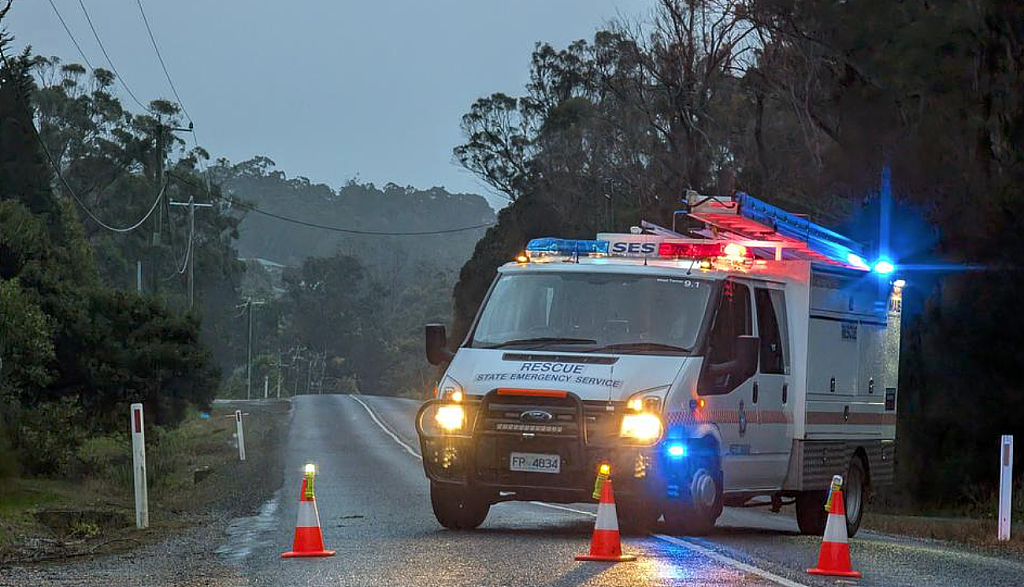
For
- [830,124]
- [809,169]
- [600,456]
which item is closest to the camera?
[600,456]

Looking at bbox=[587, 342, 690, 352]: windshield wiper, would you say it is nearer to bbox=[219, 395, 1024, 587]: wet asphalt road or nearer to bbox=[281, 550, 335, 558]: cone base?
bbox=[219, 395, 1024, 587]: wet asphalt road

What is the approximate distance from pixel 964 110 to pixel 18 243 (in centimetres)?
1888

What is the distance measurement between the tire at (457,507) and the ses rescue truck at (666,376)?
0.06 feet

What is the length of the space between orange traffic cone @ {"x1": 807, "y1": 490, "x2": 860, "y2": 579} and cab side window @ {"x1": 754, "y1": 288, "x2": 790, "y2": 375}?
3.37 metres

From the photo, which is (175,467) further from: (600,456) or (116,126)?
(116,126)

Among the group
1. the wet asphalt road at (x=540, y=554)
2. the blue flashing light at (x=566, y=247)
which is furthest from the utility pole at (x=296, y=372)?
the blue flashing light at (x=566, y=247)

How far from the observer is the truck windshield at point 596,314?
13289 millimetres

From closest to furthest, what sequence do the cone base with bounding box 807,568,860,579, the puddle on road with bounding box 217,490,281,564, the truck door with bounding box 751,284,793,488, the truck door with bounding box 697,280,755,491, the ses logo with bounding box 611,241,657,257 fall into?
the cone base with bounding box 807,568,860,579 < the puddle on road with bounding box 217,490,281,564 < the truck door with bounding box 697,280,755,491 < the truck door with bounding box 751,284,793,488 < the ses logo with bounding box 611,241,657,257

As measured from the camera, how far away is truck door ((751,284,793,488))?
14.3 m

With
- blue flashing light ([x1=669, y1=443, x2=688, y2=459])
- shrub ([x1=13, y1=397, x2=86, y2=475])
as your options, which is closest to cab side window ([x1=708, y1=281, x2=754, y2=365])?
blue flashing light ([x1=669, y1=443, x2=688, y2=459])

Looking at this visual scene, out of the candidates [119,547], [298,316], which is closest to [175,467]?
[119,547]

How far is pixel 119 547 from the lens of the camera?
14.1 meters

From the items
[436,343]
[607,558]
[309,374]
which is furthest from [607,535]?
[309,374]

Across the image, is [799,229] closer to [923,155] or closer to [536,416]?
[536,416]
